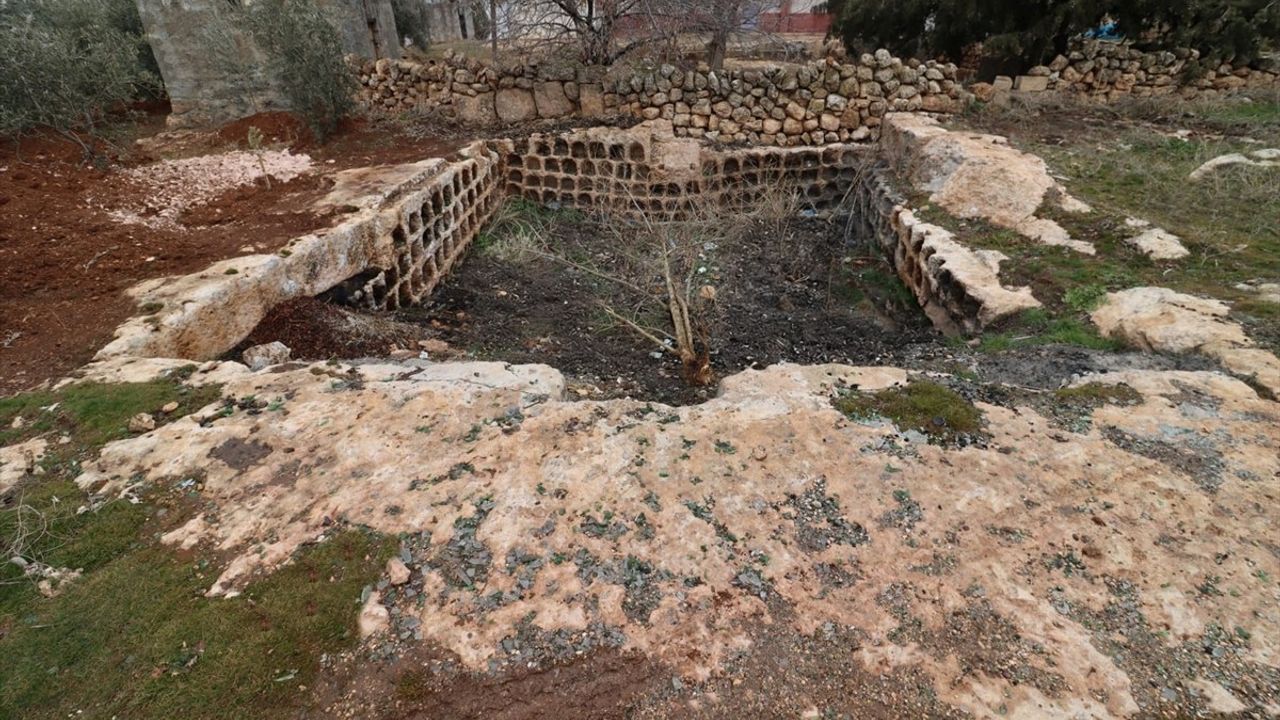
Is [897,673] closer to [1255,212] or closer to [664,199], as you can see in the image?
[1255,212]

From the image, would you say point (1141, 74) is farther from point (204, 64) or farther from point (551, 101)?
point (204, 64)

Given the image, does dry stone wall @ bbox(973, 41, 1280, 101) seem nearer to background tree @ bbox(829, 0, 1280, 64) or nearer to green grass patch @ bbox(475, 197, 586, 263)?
background tree @ bbox(829, 0, 1280, 64)

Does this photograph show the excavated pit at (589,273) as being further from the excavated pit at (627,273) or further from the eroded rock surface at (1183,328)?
the eroded rock surface at (1183,328)

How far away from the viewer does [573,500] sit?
123 inches

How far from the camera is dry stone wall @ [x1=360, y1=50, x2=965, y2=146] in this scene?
392 inches

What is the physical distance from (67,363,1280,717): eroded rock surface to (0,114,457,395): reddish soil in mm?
1443

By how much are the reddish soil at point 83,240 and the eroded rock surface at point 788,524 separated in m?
1.44

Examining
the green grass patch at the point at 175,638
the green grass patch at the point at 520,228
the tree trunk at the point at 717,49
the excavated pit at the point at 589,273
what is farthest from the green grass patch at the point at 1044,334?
the tree trunk at the point at 717,49

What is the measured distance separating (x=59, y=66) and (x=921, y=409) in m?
10.5

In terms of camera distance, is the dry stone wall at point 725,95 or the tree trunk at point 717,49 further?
the tree trunk at point 717,49

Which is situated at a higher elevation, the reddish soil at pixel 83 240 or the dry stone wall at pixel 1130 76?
the dry stone wall at pixel 1130 76

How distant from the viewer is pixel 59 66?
769 cm

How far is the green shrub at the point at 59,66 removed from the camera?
291 inches

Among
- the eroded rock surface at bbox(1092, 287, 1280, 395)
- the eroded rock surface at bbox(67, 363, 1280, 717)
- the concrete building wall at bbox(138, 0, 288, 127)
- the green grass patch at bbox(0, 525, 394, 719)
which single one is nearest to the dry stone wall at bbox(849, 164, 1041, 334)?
the eroded rock surface at bbox(1092, 287, 1280, 395)
